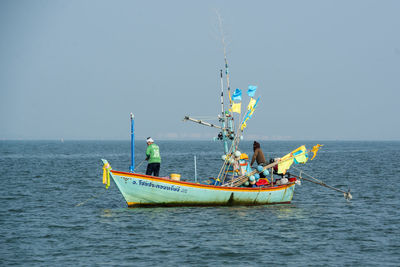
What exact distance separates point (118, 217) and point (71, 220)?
6.09ft

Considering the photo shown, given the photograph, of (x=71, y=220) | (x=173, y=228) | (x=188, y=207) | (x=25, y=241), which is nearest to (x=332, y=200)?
(x=188, y=207)

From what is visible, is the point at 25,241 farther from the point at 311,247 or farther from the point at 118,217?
the point at 311,247

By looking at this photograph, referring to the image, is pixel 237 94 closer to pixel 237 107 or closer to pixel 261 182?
pixel 237 107

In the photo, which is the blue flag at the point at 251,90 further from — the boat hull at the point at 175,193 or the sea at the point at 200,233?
the sea at the point at 200,233

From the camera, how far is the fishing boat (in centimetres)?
2325

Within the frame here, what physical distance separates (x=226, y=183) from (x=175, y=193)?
2681 mm

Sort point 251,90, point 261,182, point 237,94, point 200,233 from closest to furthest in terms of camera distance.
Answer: point 200,233, point 261,182, point 237,94, point 251,90

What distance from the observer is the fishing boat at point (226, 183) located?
23.2m

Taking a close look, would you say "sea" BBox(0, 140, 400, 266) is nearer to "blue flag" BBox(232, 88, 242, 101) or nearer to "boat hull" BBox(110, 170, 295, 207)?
"boat hull" BBox(110, 170, 295, 207)

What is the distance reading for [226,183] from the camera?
25109 mm

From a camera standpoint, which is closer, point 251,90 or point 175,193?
point 175,193

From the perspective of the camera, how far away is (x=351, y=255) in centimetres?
1639

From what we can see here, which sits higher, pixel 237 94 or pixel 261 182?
pixel 237 94

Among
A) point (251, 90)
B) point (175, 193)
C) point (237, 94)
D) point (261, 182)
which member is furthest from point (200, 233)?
point (251, 90)
